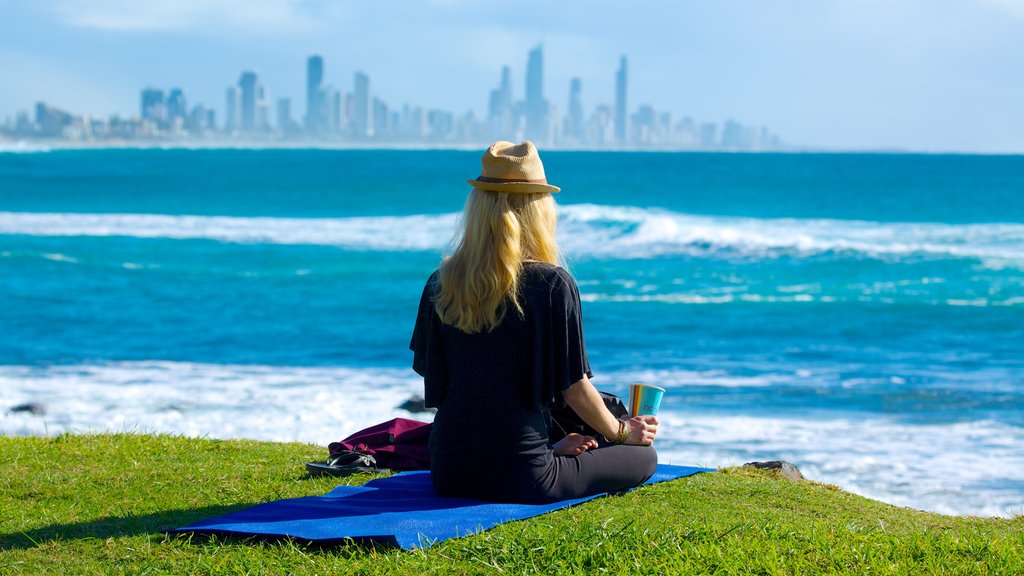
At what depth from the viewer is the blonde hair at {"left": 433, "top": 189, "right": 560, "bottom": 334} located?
4203 millimetres

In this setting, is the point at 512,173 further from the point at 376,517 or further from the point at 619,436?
the point at 376,517

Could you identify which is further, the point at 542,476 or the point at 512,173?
the point at 542,476

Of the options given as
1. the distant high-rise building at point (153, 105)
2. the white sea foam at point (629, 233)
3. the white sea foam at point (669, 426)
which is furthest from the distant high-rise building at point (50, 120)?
the white sea foam at point (669, 426)

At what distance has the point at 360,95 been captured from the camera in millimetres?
187500

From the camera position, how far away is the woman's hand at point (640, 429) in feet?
15.7

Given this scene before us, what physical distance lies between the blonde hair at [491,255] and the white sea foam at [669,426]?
378 centimetres

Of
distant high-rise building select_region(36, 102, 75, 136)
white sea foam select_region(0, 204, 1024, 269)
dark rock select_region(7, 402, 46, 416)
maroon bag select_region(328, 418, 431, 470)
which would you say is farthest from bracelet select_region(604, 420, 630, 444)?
distant high-rise building select_region(36, 102, 75, 136)

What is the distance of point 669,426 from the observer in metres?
9.74

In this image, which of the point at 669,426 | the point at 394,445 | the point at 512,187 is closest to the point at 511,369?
the point at 512,187

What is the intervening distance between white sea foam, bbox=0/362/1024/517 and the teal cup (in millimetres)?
3653

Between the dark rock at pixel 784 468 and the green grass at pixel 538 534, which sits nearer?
the green grass at pixel 538 534

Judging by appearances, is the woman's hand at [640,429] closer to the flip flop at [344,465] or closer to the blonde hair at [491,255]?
the blonde hair at [491,255]

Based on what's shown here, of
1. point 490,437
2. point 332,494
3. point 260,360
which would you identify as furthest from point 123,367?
point 490,437

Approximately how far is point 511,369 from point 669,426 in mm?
5669
